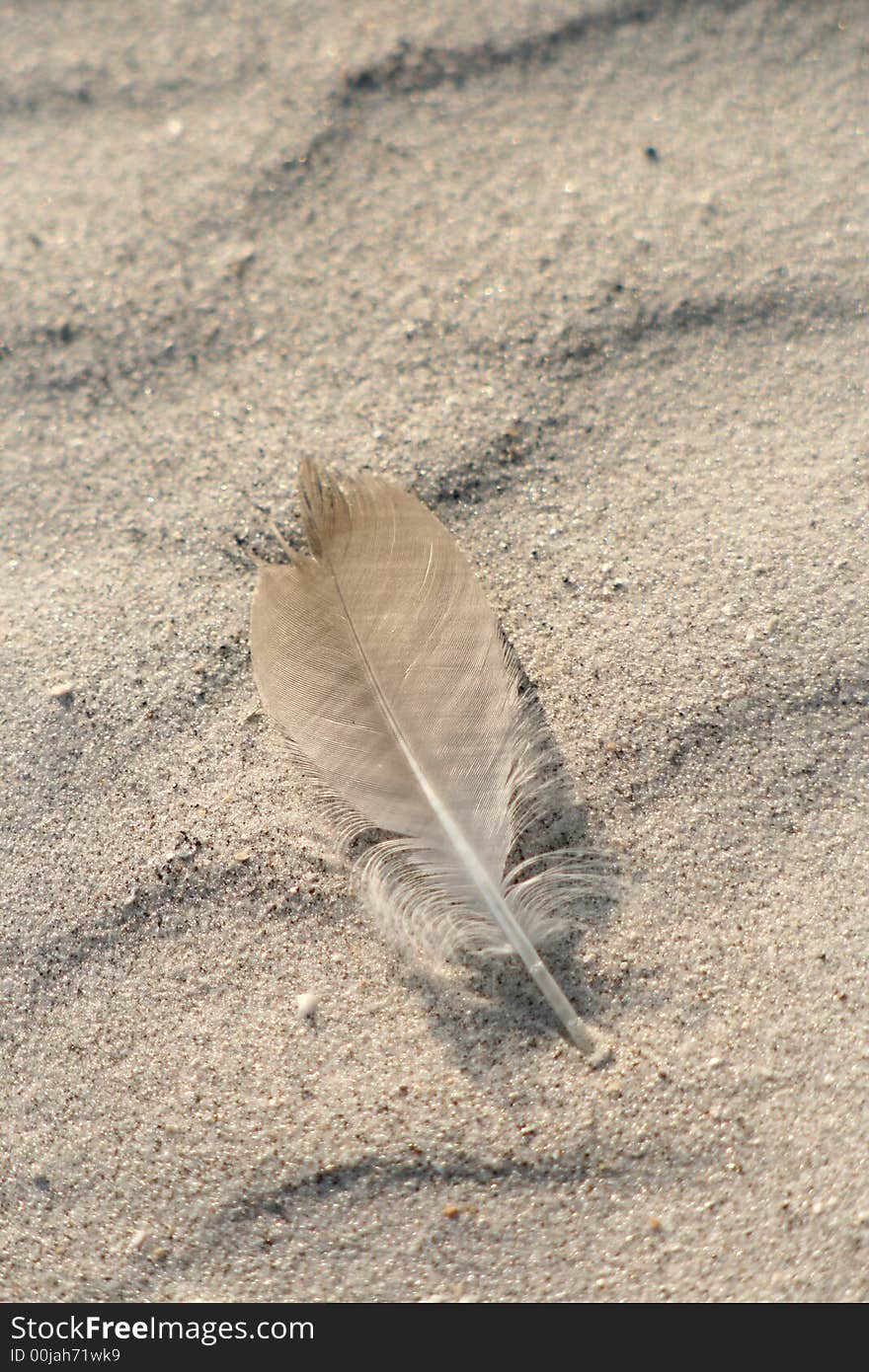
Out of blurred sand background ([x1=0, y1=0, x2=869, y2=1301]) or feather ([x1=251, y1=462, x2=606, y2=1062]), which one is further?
feather ([x1=251, y1=462, x2=606, y2=1062])

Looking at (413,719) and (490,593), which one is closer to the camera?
(413,719)

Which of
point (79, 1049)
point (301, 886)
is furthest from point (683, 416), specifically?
point (79, 1049)

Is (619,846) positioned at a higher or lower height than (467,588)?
lower

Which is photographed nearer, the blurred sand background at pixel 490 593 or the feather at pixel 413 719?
the blurred sand background at pixel 490 593
